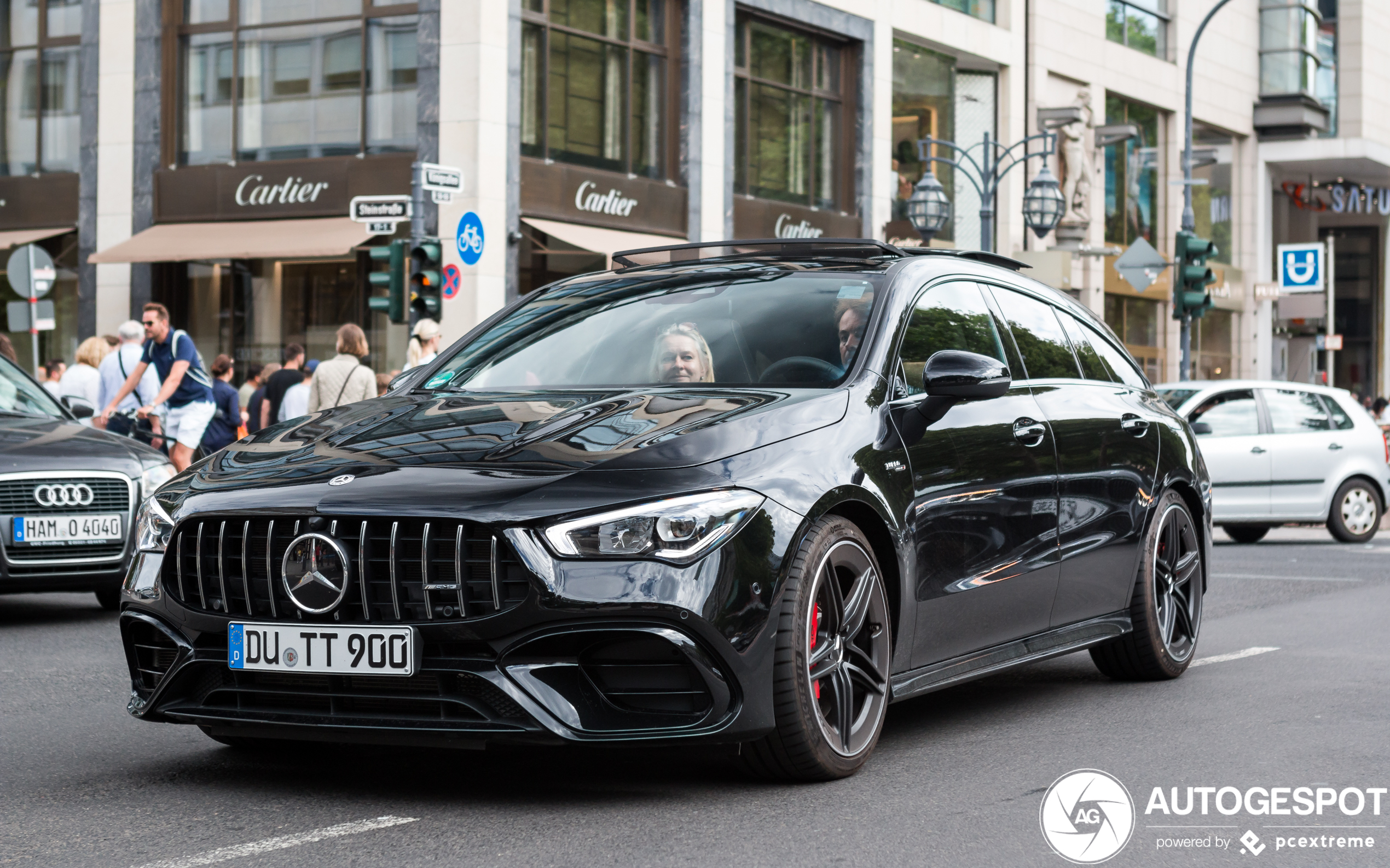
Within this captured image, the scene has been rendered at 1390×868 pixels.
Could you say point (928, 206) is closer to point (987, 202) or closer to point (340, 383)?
point (987, 202)

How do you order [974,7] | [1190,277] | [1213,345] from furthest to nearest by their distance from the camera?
[1213,345] < [974,7] < [1190,277]

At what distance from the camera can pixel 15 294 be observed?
95.1 ft

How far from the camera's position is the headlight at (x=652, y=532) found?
443 centimetres

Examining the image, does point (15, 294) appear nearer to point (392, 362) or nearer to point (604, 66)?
point (392, 362)

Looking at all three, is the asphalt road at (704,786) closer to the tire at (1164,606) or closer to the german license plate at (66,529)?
the tire at (1164,606)

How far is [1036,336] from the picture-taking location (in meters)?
6.79

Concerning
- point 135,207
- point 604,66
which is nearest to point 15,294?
point 135,207

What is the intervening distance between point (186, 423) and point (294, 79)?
39.5 feet

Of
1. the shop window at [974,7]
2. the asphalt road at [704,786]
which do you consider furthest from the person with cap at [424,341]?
the shop window at [974,7]

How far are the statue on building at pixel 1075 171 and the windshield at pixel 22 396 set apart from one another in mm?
30137

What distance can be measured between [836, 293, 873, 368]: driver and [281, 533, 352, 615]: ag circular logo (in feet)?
5.78

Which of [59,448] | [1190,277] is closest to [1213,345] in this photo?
[1190,277]

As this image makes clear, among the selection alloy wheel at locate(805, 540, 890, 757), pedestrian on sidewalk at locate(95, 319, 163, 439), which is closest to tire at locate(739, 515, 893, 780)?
alloy wheel at locate(805, 540, 890, 757)

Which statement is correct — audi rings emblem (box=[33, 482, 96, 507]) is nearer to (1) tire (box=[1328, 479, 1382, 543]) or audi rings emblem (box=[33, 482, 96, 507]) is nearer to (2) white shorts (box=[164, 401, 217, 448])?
(2) white shorts (box=[164, 401, 217, 448])
